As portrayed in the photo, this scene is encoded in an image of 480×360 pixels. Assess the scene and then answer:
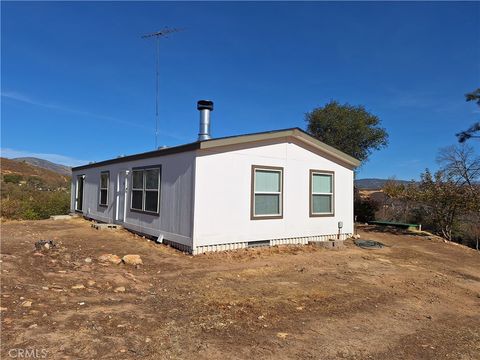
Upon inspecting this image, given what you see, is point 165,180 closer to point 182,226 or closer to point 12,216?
point 182,226

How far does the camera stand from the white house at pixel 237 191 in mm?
9500

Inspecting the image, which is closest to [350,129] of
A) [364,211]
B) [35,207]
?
[364,211]

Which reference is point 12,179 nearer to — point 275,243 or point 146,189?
point 146,189

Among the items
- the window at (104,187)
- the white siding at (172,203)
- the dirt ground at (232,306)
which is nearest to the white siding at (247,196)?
the white siding at (172,203)

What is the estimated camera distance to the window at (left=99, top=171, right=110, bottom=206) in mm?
15133

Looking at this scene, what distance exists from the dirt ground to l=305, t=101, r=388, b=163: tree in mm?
10943

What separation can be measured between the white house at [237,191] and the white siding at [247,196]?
25 mm

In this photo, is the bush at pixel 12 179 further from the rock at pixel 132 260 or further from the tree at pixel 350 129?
the rock at pixel 132 260

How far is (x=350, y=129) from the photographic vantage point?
778 inches

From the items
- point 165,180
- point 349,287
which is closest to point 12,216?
point 165,180

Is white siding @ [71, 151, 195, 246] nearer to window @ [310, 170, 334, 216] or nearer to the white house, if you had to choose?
the white house

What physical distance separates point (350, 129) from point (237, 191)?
38.5 ft

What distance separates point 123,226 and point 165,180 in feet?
11.8

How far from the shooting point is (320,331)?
4.64 meters
